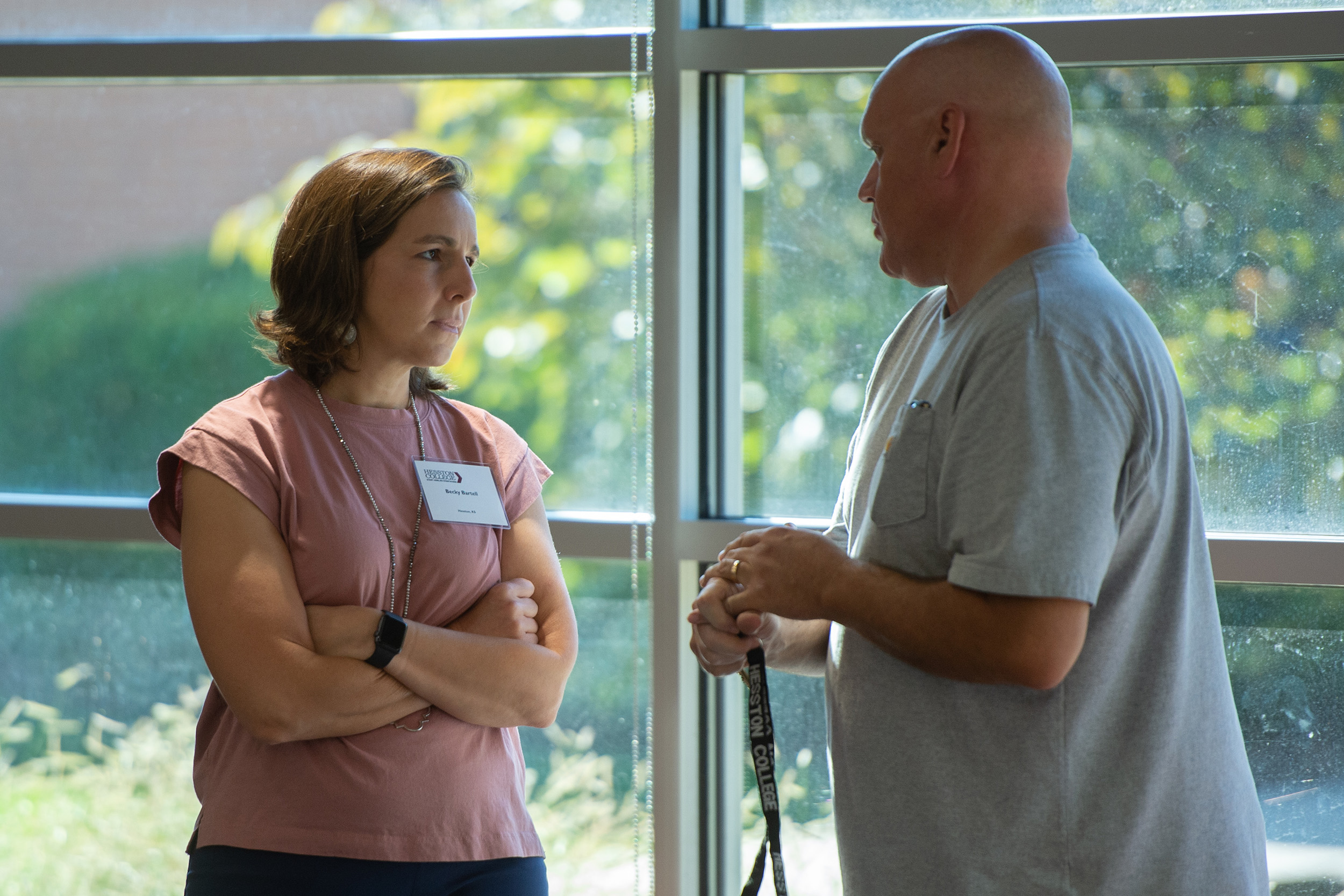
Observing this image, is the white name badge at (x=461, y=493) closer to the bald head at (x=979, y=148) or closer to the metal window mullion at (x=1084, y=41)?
the bald head at (x=979, y=148)

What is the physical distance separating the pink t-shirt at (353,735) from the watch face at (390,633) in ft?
0.22

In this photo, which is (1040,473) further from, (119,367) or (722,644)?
(119,367)

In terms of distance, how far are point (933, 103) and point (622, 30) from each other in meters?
1.29

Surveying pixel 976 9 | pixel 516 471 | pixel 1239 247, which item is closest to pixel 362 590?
pixel 516 471

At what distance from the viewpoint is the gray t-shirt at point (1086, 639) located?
1.21 meters

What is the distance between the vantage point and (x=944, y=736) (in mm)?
1343

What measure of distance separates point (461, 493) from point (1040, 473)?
3.32 feet

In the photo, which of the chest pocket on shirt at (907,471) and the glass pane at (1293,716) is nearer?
the chest pocket on shirt at (907,471)

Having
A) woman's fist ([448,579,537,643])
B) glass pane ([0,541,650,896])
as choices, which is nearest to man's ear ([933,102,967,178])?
woman's fist ([448,579,537,643])

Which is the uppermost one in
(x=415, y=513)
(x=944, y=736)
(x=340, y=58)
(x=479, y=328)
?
(x=340, y=58)

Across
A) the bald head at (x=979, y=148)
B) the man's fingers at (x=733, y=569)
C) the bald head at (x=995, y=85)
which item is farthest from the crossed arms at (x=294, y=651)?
the bald head at (x=995, y=85)

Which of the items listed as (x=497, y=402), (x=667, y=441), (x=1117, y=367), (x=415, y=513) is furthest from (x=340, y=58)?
(x=1117, y=367)

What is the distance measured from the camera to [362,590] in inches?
66.2

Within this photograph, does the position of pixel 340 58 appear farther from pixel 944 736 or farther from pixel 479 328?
pixel 944 736
